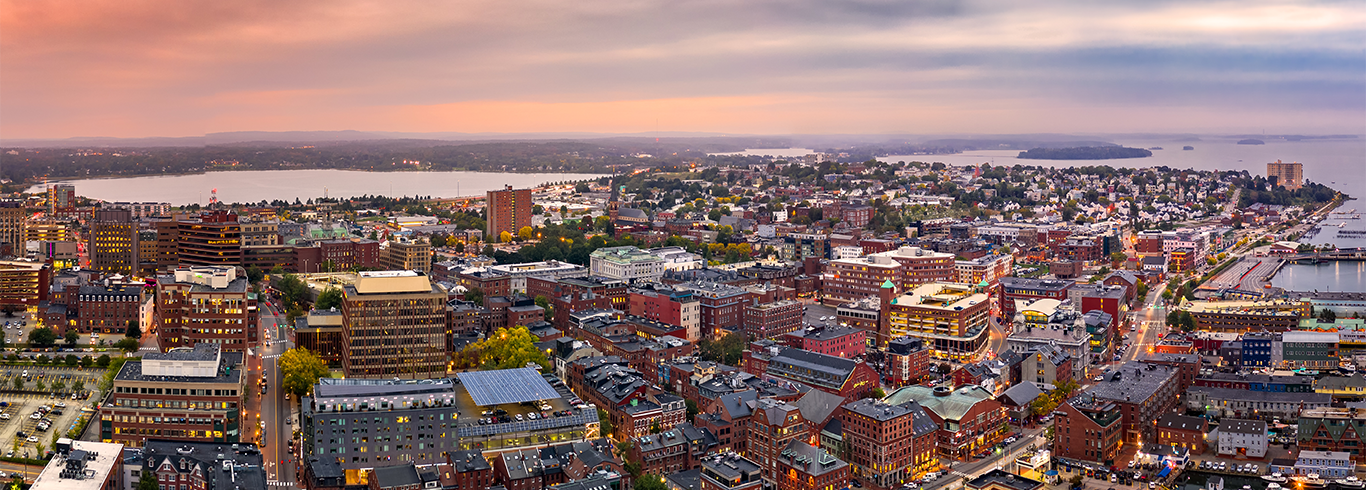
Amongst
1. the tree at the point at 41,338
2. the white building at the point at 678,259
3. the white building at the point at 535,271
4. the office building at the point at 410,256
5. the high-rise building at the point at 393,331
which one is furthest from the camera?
the white building at the point at 678,259

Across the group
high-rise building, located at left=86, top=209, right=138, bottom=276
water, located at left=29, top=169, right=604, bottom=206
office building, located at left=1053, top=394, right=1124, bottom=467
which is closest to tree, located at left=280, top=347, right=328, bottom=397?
office building, located at left=1053, top=394, right=1124, bottom=467

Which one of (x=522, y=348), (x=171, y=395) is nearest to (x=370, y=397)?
(x=171, y=395)

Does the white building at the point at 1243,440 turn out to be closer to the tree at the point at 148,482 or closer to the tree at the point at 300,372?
the tree at the point at 300,372

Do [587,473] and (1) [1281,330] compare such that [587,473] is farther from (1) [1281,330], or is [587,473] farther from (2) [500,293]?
(1) [1281,330]

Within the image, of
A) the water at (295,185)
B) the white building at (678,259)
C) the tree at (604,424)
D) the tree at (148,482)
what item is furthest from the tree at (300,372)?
the water at (295,185)

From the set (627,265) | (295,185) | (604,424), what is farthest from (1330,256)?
(295,185)
